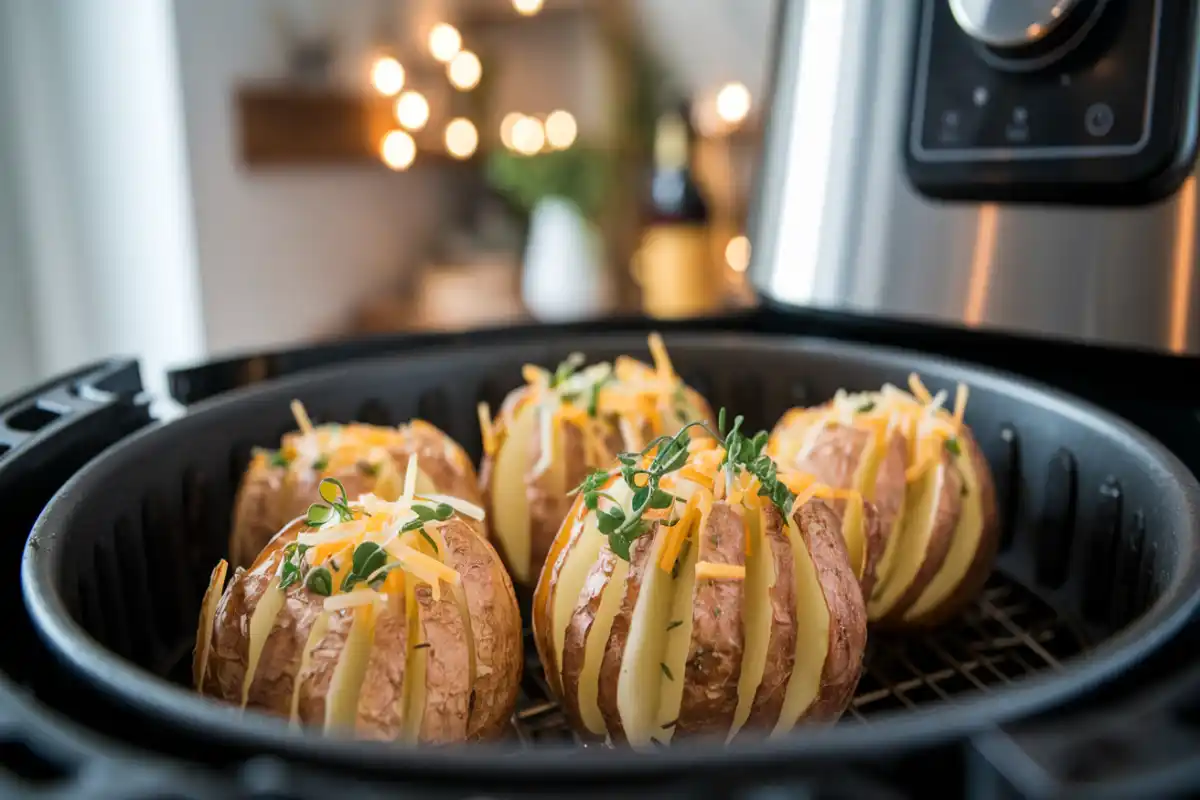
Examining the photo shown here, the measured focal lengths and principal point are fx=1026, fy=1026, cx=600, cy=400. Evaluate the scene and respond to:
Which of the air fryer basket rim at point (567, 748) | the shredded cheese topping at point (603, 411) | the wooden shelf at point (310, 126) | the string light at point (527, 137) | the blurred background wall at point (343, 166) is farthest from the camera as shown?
the string light at point (527, 137)

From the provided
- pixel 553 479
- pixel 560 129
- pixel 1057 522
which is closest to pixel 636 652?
pixel 553 479

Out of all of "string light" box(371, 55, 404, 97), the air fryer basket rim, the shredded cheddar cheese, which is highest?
"string light" box(371, 55, 404, 97)

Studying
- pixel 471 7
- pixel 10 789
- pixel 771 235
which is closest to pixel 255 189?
pixel 471 7

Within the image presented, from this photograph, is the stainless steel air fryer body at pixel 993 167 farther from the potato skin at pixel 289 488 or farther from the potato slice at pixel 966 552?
the potato skin at pixel 289 488

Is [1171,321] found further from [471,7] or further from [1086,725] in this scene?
[471,7]

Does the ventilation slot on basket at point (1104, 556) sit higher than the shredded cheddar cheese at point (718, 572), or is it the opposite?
the shredded cheddar cheese at point (718, 572)

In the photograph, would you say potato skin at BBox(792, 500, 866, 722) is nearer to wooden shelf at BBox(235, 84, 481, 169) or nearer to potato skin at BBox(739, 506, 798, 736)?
potato skin at BBox(739, 506, 798, 736)

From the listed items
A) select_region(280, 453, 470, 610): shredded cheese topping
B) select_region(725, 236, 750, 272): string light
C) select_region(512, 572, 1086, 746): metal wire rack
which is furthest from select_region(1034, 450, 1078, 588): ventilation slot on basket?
select_region(725, 236, 750, 272): string light

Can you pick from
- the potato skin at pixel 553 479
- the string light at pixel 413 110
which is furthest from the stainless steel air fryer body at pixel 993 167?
the string light at pixel 413 110
